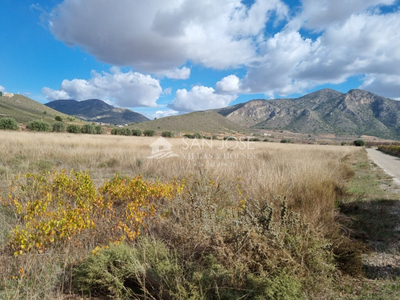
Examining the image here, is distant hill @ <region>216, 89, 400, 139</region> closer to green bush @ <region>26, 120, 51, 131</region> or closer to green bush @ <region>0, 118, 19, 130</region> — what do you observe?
green bush @ <region>26, 120, 51, 131</region>

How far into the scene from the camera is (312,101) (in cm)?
14562

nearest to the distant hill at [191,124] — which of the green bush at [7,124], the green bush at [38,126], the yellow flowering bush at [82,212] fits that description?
the green bush at [38,126]

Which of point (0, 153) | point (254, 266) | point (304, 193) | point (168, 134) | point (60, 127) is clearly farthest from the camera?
point (168, 134)

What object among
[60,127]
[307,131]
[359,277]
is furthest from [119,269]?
[307,131]

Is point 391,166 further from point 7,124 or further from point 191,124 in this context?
point 191,124

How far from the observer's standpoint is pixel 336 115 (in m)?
121

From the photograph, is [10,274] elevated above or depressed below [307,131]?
below

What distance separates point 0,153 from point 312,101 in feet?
539

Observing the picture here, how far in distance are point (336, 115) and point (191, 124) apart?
89.4 metres

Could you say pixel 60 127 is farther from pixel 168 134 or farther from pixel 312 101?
pixel 312 101

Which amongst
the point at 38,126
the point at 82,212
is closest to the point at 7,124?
the point at 38,126

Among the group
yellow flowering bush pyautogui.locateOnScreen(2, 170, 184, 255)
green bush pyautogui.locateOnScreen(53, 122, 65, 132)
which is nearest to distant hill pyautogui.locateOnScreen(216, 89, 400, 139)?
green bush pyautogui.locateOnScreen(53, 122, 65, 132)

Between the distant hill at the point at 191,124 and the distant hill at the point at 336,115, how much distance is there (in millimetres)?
48469

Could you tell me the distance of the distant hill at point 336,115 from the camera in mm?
109625
